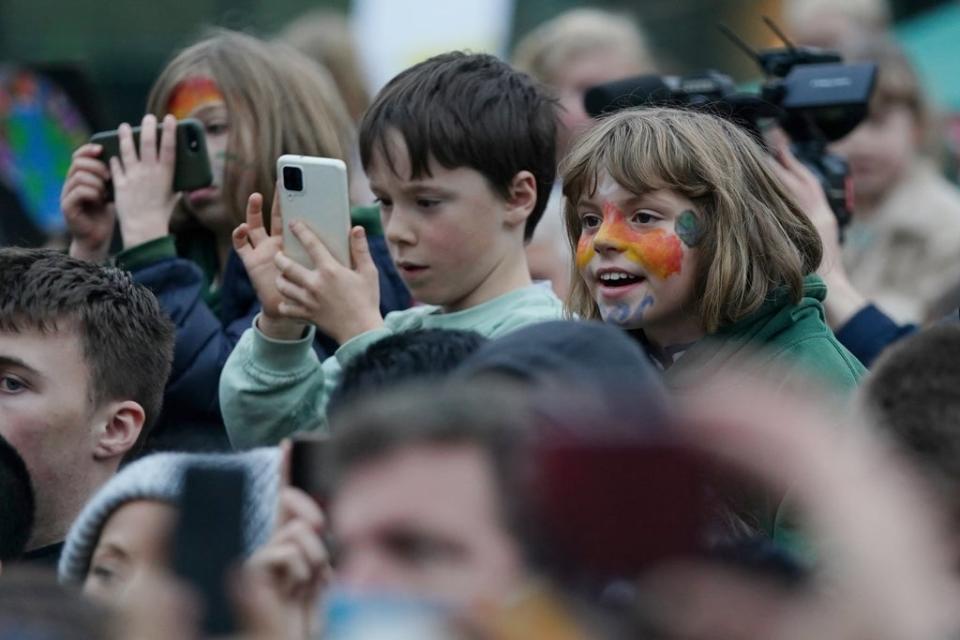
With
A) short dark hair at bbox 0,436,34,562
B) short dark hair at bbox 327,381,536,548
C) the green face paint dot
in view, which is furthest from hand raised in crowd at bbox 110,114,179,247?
short dark hair at bbox 327,381,536,548

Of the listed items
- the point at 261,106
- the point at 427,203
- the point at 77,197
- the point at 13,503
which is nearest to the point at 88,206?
the point at 77,197

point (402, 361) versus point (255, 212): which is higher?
point (402, 361)

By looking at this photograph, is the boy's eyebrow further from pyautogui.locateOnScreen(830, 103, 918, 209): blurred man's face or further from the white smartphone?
pyautogui.locateOnScreen(830, 103, 918, 209): blurred man's face

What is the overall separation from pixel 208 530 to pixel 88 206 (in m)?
2.59

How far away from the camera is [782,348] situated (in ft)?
10.7

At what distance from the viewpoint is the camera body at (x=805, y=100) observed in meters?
4.17

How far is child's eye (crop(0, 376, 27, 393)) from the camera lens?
3345mm

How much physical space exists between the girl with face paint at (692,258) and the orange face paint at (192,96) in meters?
1.33

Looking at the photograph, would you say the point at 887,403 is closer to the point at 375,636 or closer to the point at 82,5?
the point at 375,636

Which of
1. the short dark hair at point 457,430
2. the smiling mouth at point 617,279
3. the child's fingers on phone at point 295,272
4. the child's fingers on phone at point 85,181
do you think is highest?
the short dark hair at point 457,430

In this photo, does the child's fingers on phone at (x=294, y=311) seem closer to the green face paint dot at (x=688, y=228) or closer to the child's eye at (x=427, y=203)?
the child's eye at (x=427, y=203)

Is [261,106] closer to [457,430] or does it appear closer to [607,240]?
[607,240]

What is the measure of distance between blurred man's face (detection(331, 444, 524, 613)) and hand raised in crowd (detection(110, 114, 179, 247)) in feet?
7.82

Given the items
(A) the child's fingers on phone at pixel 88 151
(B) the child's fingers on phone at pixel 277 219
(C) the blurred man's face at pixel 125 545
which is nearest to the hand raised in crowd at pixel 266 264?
(B) the child's fingers on phone at pixel 277 219
